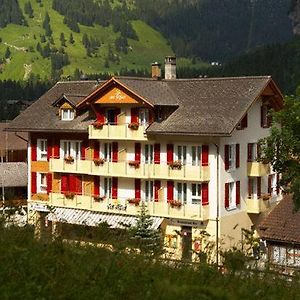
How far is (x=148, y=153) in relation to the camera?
38.5 meters

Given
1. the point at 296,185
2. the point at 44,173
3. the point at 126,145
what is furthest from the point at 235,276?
the point at 44,173

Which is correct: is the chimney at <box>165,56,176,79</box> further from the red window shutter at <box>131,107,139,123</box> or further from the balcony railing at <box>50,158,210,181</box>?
the balcony railing at <box>50,158,210,181</box>

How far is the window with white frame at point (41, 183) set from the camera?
141 ft

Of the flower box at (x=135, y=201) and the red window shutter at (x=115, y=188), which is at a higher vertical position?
the red window shutter at (x=115, y=188)

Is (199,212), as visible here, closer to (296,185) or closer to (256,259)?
(296,185)

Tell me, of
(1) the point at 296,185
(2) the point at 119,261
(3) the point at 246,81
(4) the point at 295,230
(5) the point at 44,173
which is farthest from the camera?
(5) the point at 44,173

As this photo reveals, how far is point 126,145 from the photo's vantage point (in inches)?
1543

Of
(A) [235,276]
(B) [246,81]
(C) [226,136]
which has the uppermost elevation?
(B) [246,81]

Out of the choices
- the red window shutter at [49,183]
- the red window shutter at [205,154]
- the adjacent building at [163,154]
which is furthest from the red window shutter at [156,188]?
the red window shutter at [49,183]

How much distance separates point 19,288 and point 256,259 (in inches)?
161

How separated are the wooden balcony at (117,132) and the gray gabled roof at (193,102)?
2.49 feet

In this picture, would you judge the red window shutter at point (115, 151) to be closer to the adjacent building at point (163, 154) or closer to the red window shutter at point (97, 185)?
the adjacent building at point (163, 154)

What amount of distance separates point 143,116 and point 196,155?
3.93 metres

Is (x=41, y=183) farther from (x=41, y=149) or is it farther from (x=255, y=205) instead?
(x=255, y=205)
